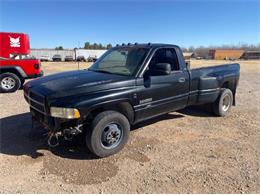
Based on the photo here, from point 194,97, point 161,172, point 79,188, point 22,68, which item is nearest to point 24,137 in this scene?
point 79,188

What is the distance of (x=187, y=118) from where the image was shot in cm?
641

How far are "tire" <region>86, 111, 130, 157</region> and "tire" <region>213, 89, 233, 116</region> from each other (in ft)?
10.3

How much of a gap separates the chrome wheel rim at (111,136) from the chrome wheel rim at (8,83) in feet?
23.8

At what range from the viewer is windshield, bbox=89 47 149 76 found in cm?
475

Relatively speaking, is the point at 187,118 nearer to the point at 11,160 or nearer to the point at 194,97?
the point at 194,97

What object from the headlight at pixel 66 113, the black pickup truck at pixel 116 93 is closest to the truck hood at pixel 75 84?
the black pickup truck at pixel 116 93

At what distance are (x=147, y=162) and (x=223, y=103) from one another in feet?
11.9

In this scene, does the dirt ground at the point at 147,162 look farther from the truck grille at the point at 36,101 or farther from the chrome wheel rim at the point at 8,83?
the chrome wheel rim at the point at 8,83

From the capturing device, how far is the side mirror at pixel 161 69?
4605 millimetres

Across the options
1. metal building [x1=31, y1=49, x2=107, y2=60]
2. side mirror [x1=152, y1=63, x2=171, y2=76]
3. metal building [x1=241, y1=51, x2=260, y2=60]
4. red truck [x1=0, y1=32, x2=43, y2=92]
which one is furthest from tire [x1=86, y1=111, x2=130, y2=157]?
metal building [x1=241, y1=51, x2=260, y2=60]

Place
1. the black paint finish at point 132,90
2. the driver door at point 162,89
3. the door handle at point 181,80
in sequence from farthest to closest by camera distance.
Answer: the door handle at point 181,80, the driver door at point 162,89, the black paint finish at point 132,90

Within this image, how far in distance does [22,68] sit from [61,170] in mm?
7562

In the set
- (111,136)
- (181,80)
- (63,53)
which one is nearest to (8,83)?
(111,136)

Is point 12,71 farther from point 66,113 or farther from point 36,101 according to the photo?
point 66,113
